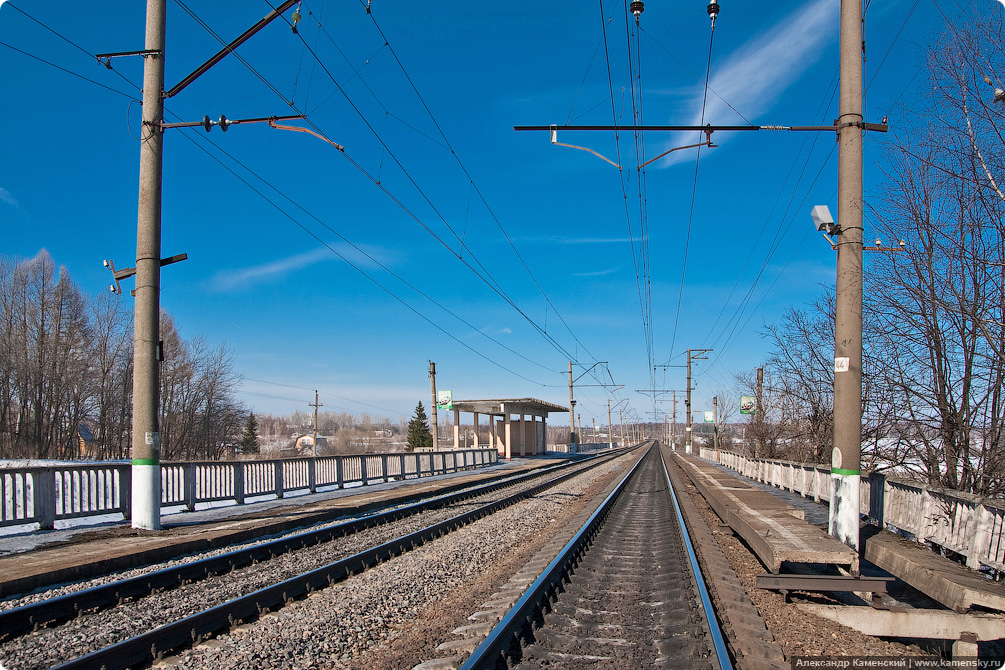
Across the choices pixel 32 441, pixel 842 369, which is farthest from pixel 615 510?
pixel 32 441

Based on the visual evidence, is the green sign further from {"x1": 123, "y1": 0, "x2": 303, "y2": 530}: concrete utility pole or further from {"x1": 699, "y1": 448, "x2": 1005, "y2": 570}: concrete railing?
{"x1": 699, "y1": 448, "x2": 1005, "y2": 570}: concrete railing

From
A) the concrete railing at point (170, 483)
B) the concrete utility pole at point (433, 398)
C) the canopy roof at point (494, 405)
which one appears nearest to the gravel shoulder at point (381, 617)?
the concrete railing at point (170, 483)

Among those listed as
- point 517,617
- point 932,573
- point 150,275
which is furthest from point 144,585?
point 932,573

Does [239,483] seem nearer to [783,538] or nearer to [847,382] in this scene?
[783,538]

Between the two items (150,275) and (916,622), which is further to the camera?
(150,275)

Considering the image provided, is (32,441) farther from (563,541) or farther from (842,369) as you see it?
(842,369)

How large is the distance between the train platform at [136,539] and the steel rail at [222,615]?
2.65 m

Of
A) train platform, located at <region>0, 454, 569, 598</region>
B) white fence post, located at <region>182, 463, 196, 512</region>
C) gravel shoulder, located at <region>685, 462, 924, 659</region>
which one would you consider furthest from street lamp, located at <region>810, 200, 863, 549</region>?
white fence post, located at <region>182, 463, 196, 512</region>

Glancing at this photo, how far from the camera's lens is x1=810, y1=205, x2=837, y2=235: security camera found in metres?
8.88

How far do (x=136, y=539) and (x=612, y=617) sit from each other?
7.76 metres

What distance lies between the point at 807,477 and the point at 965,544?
1111cm

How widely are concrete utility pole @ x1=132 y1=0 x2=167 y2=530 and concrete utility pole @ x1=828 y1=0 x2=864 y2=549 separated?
36.1ft

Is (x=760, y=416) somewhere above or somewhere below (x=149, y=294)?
below

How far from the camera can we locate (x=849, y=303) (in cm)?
Result: 870
